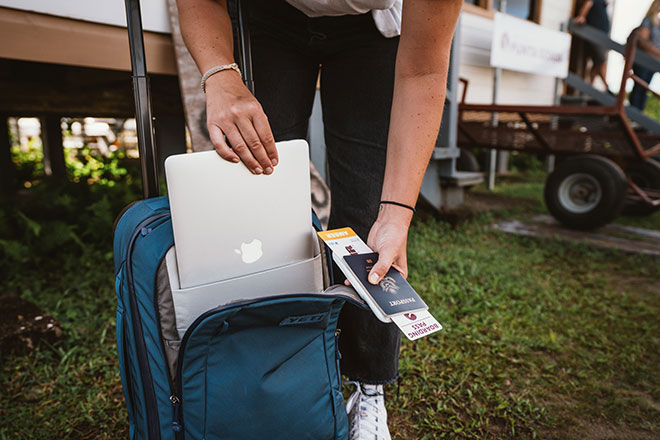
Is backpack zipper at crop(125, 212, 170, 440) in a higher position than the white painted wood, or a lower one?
lower

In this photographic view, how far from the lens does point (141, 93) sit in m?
1.01

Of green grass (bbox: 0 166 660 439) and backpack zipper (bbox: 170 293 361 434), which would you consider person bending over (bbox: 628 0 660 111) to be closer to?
green grass (bbox: 0 166 660 439)

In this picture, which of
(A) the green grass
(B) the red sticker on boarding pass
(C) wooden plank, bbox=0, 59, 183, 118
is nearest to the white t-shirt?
(B) the red sticker on boarding pass

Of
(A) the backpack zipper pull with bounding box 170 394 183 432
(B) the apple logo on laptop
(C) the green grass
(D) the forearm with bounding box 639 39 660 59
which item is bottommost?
(C) the green grass

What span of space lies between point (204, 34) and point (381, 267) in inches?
24.9

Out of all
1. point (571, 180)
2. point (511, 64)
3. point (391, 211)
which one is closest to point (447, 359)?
point (391, 211)

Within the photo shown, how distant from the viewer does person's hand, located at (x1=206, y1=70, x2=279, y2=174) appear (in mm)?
827

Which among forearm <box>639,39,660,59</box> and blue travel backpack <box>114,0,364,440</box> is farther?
forearm <box>639,39,660,59</box>

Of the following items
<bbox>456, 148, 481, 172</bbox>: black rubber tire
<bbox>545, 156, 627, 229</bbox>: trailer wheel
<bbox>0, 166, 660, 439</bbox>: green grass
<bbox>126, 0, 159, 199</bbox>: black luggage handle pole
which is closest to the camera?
<bbox>126, 0, 159, 199</bbox>: black luggage handle pole

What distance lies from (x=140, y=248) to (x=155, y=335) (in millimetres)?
177

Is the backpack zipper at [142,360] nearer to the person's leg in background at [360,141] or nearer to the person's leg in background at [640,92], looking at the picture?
the person's leg in background at [360,141]

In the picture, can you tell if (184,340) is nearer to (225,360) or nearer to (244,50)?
(225,360)

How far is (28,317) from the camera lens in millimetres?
1801

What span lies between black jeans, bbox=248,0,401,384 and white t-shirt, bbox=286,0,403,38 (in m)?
0.05
